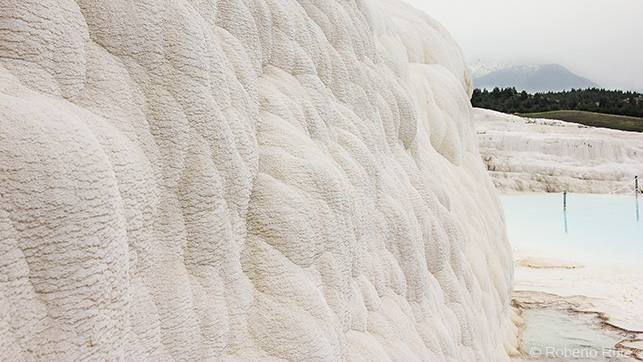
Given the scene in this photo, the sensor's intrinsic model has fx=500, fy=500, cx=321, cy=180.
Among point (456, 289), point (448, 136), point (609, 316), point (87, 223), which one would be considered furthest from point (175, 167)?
point (609, 316)

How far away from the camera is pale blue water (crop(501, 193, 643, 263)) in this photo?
6.84 meters

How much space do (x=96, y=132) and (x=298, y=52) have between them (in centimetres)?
75

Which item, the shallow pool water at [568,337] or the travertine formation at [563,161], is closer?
the shallow pool water at [568,337]

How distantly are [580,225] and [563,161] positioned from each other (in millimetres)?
4687

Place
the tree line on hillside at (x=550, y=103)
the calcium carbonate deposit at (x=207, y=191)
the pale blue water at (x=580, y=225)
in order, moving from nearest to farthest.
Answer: the calcium carbonate deposit at (x=207, y=191), the pale blue water at (x=580, y=225), the tree line on hillside at (x=550, y=103)

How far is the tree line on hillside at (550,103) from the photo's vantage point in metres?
19.9

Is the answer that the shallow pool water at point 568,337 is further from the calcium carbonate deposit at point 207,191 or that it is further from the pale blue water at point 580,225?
the pale blue water at point 580,225

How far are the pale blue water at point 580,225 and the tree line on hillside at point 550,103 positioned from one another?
9940 mm

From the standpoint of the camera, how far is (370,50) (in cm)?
185

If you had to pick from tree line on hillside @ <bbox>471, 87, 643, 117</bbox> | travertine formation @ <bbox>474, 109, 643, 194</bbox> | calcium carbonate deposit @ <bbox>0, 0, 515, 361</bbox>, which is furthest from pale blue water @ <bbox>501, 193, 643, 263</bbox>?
tree line on hillside @ <bbox>471, 87, 643, 117</bbox>

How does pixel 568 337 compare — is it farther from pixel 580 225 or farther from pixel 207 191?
pixel 580 225

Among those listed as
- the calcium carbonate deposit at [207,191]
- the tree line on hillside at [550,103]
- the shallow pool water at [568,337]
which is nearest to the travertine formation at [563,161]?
the tree line on hillside at [550,103]

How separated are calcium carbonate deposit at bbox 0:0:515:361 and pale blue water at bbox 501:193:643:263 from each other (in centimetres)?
558

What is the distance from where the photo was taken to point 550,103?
21.7m
